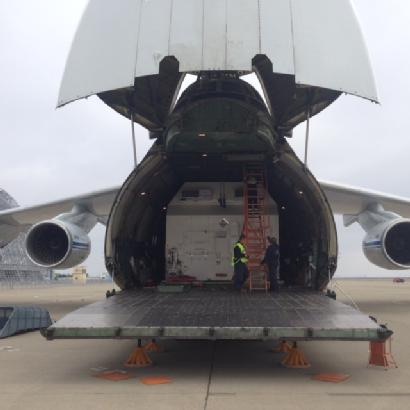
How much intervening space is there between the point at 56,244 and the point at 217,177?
12.9 ft

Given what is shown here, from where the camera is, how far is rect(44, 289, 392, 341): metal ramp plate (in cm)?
507

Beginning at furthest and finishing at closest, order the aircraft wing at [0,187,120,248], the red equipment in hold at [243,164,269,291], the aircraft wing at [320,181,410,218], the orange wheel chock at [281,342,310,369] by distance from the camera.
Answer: the aircraft wing at [0,187,120,248], the aircraft wing at [320,181,410,218], the red equipment in hold at [243,164,269,291], the orange wheel chock at [281,342,310,369]

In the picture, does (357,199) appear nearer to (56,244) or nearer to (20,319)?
(56,244)

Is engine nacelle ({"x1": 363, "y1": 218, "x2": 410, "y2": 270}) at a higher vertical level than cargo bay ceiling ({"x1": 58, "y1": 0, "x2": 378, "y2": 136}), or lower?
lower

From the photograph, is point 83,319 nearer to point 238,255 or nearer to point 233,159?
point 238,255

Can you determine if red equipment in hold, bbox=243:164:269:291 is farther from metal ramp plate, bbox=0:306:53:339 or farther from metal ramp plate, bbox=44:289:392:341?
metal ramp plate, bbox=0:306:53:339

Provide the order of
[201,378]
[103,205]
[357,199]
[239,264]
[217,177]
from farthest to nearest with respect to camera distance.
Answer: [103,205] < [357,199] < [217,177] < [239,264] < [201,378]

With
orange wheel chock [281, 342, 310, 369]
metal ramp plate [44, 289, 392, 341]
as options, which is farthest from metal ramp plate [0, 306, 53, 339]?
orange wheel chock [281, 342, 310, 369]

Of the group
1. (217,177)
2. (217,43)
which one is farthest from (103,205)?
(217,43)

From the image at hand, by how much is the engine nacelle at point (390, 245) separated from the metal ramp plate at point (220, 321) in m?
4.37

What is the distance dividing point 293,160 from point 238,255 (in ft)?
6.13

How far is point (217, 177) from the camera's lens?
10.6m

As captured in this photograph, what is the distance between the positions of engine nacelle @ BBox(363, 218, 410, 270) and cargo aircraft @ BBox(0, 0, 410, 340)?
0.13 feet

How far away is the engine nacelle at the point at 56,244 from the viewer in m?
11.0
